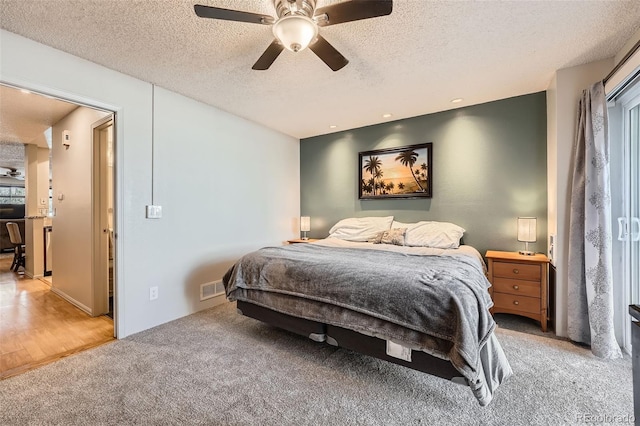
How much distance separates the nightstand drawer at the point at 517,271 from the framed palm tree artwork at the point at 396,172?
1.18 meters

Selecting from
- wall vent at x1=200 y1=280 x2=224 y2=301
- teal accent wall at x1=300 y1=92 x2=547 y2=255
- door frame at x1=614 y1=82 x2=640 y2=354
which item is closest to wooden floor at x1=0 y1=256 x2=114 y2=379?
wall vent at x1=200 y1=280 x2=224 y2=301

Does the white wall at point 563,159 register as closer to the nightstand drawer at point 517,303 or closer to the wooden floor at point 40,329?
the nightstand drawer at point 517,303

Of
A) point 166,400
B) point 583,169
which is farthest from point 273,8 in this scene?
point 583,169

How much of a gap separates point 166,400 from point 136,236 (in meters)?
1.52

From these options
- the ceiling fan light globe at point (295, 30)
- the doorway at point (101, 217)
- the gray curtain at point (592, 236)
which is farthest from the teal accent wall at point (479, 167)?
the doorway at point (101, 217)

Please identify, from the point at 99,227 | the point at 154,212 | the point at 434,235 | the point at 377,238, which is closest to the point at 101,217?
the point at 99,227

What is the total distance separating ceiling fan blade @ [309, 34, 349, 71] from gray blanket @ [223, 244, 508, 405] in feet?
4.75

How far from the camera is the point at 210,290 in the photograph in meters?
3.25

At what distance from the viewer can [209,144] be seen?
→ 323 centimetres

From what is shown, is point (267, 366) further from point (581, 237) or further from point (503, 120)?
point (503, 120)

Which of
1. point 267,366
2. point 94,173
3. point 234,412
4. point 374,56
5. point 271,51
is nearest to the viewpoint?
point 234,412

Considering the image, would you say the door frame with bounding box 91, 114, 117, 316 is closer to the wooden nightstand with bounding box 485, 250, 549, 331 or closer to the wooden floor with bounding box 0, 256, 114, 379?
the wooden floor with bounding box 0, 256, 114, 379

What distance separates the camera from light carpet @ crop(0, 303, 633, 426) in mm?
1491

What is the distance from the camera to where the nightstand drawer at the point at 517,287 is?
2567 mm
